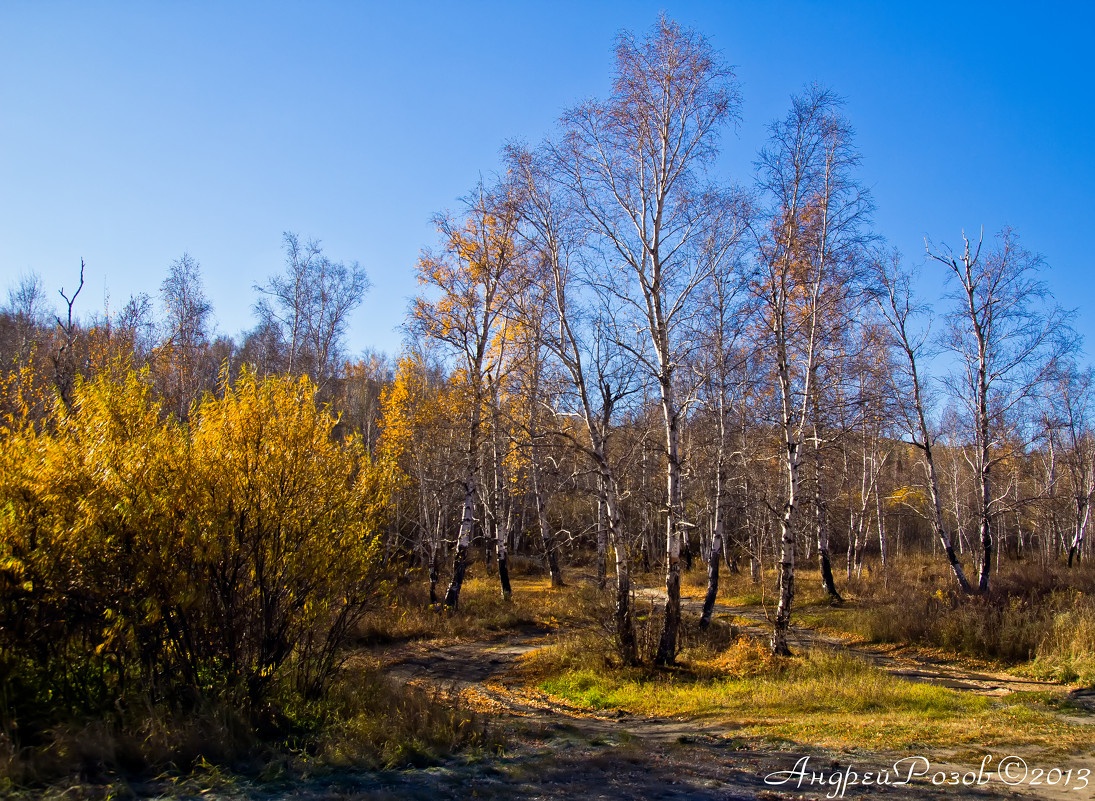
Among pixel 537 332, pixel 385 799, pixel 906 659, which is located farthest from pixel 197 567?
pixel 906 659

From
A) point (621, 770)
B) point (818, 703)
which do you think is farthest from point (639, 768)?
point (818, 703)

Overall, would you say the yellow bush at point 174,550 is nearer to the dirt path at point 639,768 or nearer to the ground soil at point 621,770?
the ground soil at point 621,770

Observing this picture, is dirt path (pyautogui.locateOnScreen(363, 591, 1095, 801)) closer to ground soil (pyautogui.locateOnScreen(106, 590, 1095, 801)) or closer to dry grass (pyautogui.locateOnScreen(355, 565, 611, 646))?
ground soil (pyautogui.locateOnScreen(106, 590, 1095, 801))

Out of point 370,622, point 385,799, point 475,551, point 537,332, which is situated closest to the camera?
point 385,799

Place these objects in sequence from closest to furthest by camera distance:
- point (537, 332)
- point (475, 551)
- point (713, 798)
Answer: point (713, 798)
point (537, 332)
point (475, 551)

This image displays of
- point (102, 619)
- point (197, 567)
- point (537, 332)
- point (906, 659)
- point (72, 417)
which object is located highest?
point (537, 332)

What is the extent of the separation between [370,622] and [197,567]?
9.38 m

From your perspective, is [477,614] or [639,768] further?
[477,614]

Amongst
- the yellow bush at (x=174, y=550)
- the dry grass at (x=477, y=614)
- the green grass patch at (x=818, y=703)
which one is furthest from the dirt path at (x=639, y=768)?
the dry grass at (x=477, y=614)

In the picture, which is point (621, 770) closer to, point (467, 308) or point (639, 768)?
point (639, 768)

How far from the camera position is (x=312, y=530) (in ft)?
21.3

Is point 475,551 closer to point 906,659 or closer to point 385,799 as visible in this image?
point 906,659

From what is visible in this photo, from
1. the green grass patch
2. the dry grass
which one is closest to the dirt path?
the green grass patch

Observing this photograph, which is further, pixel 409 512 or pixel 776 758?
pixel 409 512
